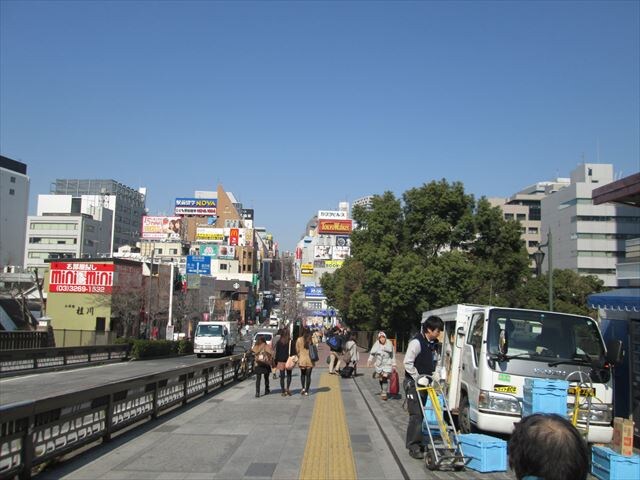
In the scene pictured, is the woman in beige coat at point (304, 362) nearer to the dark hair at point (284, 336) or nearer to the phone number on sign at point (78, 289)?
the dark hair at point (284, 336)

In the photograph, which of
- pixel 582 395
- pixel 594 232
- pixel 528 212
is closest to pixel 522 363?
pixel 582 395

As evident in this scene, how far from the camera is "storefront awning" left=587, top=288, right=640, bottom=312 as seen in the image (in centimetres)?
1055

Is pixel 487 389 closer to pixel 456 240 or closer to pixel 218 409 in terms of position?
Answer: pixel 218 409

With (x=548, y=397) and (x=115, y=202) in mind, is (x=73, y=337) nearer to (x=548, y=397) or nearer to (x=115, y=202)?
(x=548, y=397)

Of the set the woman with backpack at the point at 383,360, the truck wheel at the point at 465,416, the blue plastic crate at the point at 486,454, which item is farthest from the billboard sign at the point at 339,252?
the blue plastic crate at the point at 486,454

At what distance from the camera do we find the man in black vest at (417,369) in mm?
8531

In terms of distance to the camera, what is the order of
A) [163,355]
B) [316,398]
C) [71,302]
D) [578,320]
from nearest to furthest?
1. [578,320]
2. [316,398]
3. [163,355]
4. [71,302]

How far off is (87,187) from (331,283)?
113676 mm

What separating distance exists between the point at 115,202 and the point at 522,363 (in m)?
139

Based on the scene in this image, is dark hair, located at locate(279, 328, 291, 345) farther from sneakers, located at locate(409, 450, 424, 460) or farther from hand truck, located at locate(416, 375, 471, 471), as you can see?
hand truck, located at locate(416, 375, 471, 471)

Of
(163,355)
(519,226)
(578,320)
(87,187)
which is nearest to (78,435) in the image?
(578,320)

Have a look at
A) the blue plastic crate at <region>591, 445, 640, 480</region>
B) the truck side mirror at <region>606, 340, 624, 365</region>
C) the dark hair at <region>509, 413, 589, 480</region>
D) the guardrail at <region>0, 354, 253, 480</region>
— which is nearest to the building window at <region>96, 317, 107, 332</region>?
the guardrail at <region>0, 354, 253, 480</region>

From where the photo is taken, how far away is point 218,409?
1390 cm

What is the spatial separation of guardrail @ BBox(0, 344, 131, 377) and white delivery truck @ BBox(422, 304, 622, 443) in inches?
731
